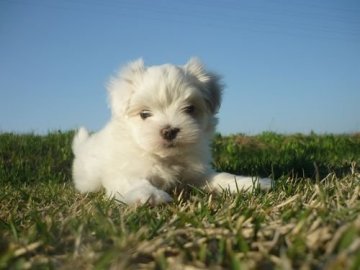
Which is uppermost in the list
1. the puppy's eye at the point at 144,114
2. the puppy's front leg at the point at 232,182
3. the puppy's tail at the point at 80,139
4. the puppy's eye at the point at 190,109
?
the puppy's eye at the point at 190,109

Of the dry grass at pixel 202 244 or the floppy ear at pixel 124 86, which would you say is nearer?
the dry grass at pixel 202 244

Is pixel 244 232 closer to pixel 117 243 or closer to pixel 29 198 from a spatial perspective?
pixel 117 243

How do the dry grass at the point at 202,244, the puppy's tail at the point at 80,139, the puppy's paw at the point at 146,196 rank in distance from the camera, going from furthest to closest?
the puppy's tail at the point at 80,139 → the puppy's paw at the point at 146,196 → the dry grass at the point at 202,244

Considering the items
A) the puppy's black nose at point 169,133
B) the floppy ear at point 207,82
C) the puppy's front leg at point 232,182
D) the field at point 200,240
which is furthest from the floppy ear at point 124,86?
the field at point 200,240

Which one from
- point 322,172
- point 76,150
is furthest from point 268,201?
point 76,150

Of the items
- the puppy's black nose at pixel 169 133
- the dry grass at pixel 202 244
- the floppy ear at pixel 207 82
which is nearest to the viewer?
the dry grass at pixel 202 244

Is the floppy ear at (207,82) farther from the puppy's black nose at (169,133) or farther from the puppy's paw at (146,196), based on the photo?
the puppy's paw at (146,196)

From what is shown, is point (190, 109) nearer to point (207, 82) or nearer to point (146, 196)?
point (207, 82)
